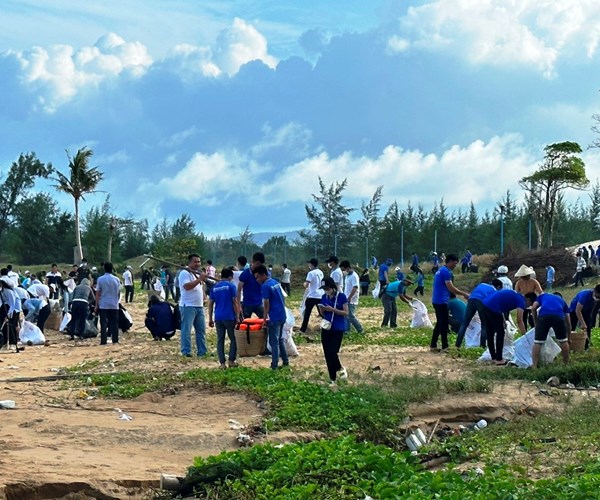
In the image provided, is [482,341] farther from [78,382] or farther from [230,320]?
[78,382]

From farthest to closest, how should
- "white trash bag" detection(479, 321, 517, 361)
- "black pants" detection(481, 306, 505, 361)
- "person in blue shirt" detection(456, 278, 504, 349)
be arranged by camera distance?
"person in blue shirt" detection(456, 278, 504, 349)
"white trash bag" detection(479, 321, 517, 361)
"black pants" detection(481, 306, 505, 361)

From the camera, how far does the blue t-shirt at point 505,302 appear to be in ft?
49.6

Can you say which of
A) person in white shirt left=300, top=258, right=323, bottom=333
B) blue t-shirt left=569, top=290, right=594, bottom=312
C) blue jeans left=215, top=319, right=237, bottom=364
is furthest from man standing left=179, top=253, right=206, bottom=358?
blue t-shirt left=569, top=290, right=594, bottom=312

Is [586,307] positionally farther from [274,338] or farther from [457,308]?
[274,338]

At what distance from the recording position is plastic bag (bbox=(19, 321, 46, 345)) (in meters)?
20.7

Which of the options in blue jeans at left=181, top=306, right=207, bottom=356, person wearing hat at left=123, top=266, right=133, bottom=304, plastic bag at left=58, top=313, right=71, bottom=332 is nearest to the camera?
blue jeans at left=181, top=306, right=207, bottom=356

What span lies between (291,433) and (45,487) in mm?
3104

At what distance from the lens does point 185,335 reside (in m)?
16.6

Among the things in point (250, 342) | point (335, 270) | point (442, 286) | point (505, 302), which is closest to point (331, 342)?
point (250, 342)

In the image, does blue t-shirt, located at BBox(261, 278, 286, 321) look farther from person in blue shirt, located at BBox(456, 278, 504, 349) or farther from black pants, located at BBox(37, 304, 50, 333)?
black pants, located at BBox(37, 304, 50, 333)

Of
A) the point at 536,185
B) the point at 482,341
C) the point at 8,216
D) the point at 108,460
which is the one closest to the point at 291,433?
the point at 108,460

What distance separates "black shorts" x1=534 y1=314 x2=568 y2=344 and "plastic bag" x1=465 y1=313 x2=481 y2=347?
12.1 feet

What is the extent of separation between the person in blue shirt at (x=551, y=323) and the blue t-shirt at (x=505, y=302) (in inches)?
31.9

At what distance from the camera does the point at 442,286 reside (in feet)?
55.5
